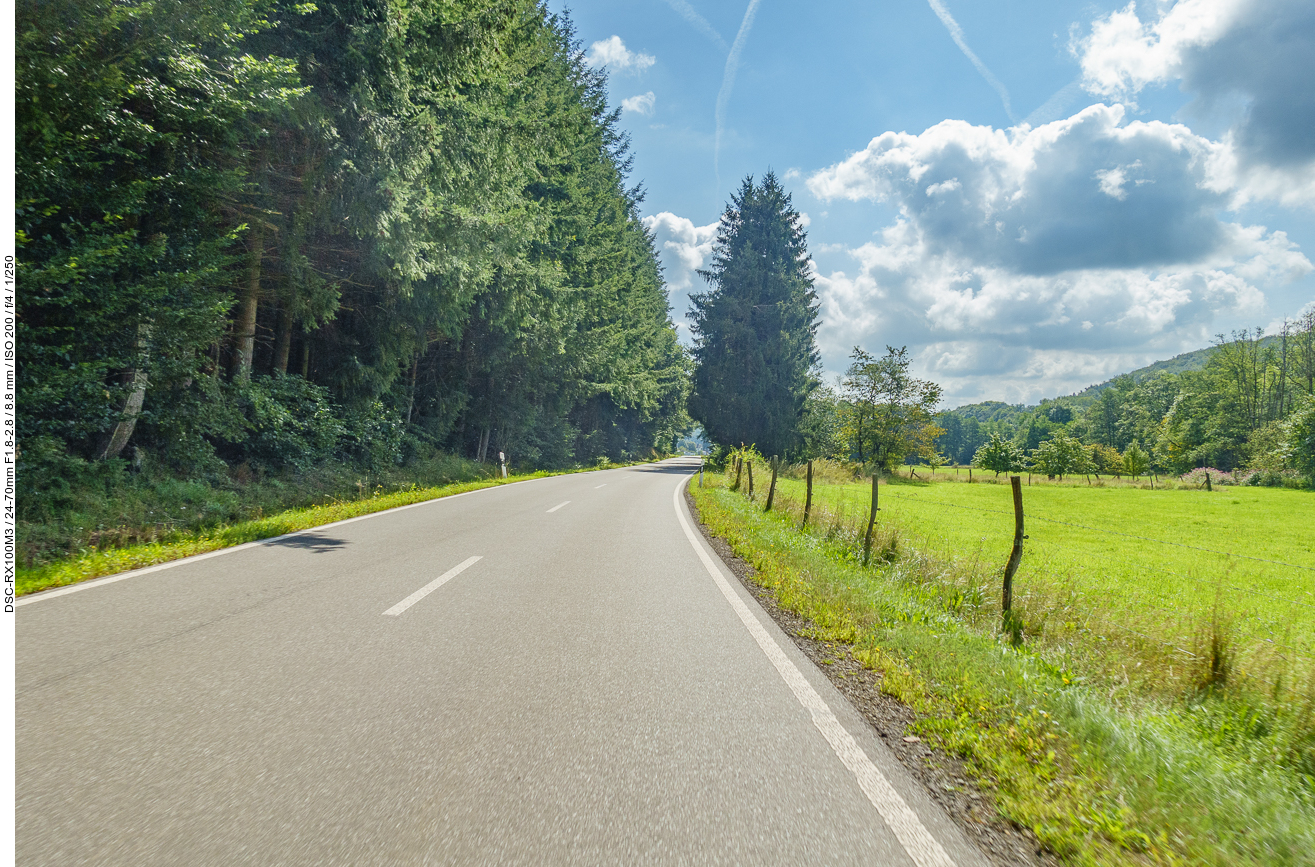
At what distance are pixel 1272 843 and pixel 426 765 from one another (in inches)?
136

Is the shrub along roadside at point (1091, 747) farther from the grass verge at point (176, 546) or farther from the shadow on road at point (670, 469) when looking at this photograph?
the shadow on road at point (670, 469)

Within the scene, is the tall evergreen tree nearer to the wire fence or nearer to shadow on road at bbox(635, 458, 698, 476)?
shadow on road at bbox(635, 458, 698, 476)

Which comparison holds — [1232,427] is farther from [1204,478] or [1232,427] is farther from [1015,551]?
[1015,551]

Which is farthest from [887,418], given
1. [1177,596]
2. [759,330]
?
[1177,596]

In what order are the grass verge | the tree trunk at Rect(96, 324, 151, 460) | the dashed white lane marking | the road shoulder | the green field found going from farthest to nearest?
the tree trunk at Rect(96, 324, 151, 460), the green field, the grass verge, the dashed white lane marking, the road shoulder

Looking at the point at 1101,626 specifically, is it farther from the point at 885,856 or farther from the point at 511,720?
the point at 511,720

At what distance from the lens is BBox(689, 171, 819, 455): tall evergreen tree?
40562 millimetres

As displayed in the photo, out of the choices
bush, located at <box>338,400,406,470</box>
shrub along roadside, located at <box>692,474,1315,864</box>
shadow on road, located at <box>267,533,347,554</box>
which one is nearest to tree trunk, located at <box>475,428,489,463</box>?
bush, located at <box>338,400,406,470</box>

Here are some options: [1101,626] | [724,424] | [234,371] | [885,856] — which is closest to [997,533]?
[1101,626]

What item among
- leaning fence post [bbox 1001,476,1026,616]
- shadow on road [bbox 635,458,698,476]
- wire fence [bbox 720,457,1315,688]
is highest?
leaning fence post [bbox 1001,476,1026,616]

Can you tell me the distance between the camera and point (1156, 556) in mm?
13250

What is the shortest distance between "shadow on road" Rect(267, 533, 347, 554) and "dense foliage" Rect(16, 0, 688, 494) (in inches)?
118

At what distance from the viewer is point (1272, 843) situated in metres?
2.32

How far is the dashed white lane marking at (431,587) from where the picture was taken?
201 inches
